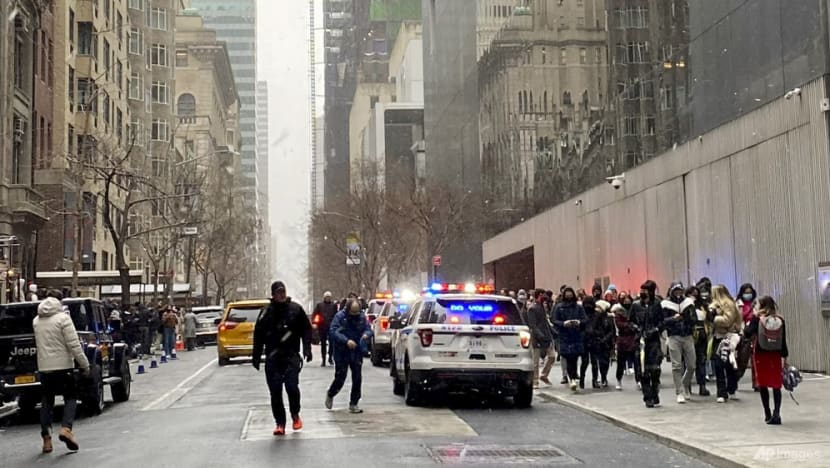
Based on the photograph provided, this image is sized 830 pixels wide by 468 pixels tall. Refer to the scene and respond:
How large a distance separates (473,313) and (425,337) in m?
0.88

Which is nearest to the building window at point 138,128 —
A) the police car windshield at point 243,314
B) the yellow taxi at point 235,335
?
the police car windshield at point 243,314

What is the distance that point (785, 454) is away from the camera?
34.0ft

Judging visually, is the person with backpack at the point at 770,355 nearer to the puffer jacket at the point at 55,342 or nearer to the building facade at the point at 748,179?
the building facade at the point at 748,179

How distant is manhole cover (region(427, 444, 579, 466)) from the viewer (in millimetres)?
10406

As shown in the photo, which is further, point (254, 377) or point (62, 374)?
point (254, 377)

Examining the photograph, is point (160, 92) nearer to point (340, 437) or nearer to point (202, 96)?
point (202, 96)

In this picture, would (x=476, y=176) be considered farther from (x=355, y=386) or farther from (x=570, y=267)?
(x=355, y=386)

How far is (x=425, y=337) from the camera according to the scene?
1552 cm

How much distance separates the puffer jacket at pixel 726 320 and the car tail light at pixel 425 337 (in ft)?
14.6

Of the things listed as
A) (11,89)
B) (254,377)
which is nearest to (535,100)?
(11,89)

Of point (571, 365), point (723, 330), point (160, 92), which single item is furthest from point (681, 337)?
point (160, 92)

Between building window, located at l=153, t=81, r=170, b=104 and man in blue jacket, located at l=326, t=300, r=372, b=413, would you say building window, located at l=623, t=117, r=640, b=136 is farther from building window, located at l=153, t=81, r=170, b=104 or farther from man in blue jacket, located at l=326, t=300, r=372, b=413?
building window, located at l=153, t=81, r=170, b=104

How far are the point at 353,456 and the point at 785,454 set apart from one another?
442cm

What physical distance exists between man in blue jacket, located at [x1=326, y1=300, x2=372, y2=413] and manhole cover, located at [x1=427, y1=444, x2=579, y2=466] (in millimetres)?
3480
